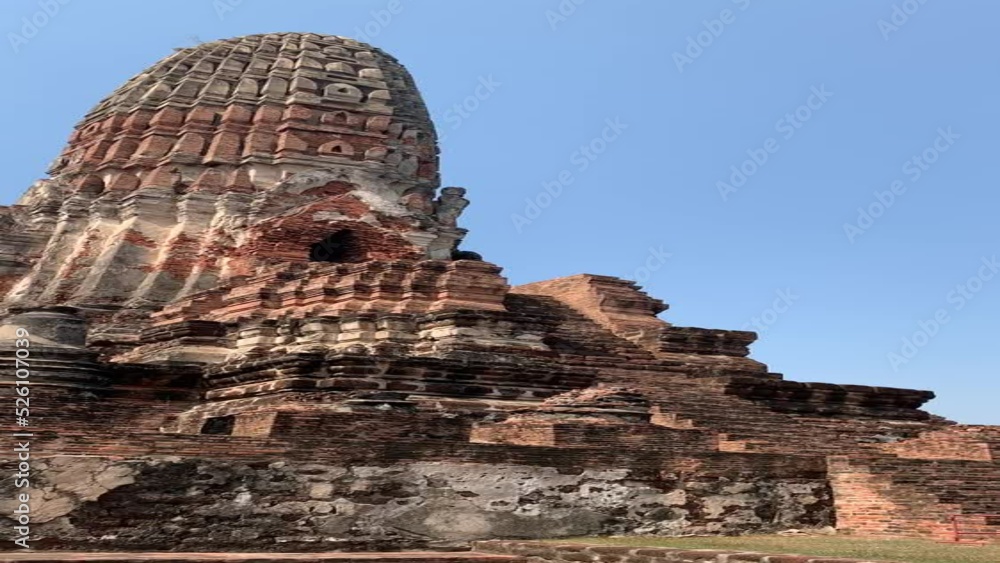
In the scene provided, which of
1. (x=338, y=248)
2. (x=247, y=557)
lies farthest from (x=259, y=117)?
(x=247, y=557)

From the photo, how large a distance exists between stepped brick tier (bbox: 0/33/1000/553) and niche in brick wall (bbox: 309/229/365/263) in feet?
0.21

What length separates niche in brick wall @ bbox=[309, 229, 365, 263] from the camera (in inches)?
849

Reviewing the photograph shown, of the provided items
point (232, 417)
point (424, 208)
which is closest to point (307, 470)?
point (232, 417)

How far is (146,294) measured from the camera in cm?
2036

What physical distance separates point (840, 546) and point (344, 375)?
22.7 feet

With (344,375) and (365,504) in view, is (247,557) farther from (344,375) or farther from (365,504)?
(344,375)

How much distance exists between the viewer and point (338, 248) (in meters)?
21.8

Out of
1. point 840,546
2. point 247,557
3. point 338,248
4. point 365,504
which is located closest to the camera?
point 247,557

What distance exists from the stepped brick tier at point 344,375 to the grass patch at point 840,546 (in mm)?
552

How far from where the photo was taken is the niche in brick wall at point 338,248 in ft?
70.7

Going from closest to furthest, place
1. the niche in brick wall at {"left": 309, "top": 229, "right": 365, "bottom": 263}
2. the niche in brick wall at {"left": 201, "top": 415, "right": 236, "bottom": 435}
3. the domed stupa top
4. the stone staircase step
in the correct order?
1. the stone staircase step
2. the niche in brick wall at {"left": 201, "top": 415, "right": 236, "bottom": 435}
3. the niche in brick wall at {"left": 309, "top": 229, "right": 365, "bottom": 263}
4. the domed stupa top

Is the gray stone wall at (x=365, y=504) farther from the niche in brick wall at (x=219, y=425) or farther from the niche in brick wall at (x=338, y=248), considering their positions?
the niche in brick wall at (x=338, y=248)

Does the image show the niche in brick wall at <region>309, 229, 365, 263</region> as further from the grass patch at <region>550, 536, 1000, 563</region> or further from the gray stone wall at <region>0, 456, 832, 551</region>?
the grass patch at <region>550, 536, 1000, 563</region>

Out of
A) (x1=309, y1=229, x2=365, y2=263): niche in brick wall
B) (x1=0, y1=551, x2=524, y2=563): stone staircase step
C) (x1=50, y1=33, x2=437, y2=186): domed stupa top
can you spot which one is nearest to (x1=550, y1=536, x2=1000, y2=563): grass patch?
(x1=0, y1=551, x2=524, y2=563): stone staircase step
